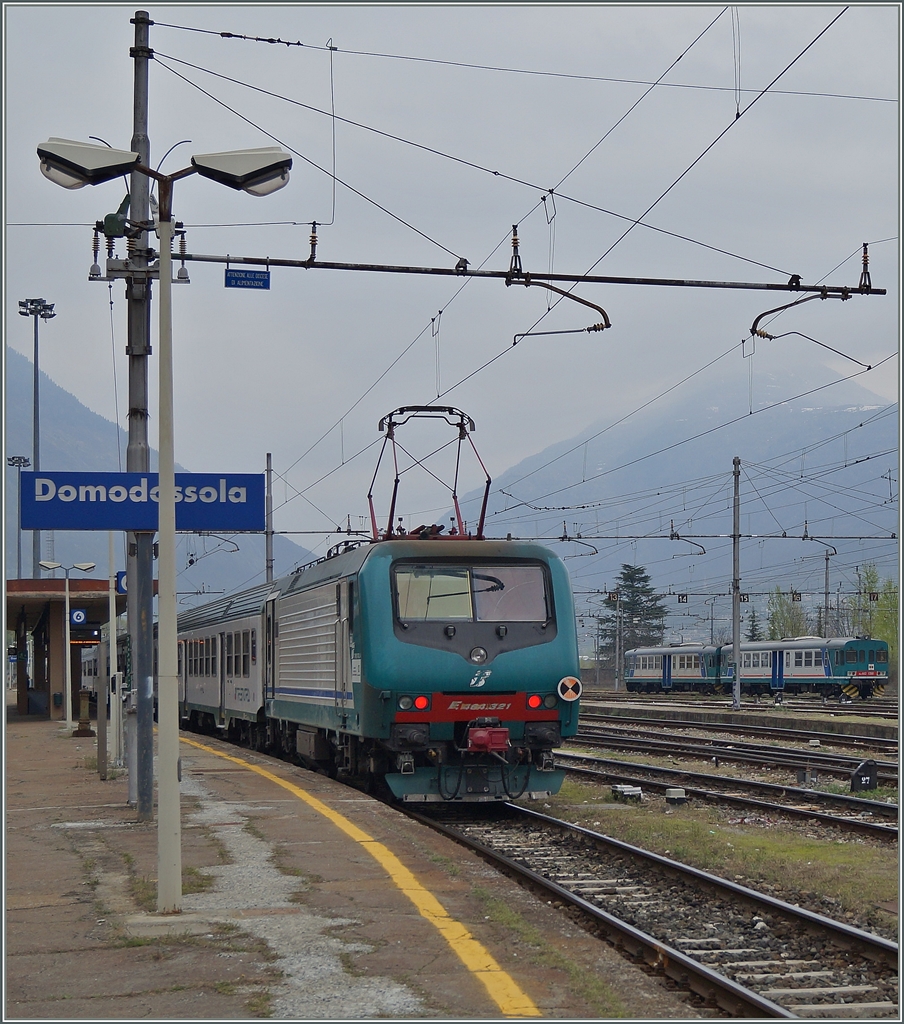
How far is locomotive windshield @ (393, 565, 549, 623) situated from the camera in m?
13.5

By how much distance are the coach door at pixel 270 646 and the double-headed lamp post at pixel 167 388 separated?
11671mm

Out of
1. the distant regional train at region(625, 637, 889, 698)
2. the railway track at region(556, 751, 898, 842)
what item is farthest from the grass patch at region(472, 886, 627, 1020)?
the distant regional train at region(625, 637, 889, 698)

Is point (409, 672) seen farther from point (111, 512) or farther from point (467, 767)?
point (111, 512)

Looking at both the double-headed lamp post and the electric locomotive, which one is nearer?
the double-headed lamp post

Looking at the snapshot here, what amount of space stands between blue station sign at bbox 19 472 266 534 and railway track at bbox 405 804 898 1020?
360 centimetres

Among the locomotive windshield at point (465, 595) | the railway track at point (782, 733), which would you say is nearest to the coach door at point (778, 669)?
the railway track at point (782, 733)

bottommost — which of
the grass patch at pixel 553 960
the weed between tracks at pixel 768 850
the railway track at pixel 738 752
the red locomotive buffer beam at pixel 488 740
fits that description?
the railway track at pixel 738 752

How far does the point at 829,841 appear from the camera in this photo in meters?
12.3

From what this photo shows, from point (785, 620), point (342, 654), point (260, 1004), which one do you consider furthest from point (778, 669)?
point (260, 1004)

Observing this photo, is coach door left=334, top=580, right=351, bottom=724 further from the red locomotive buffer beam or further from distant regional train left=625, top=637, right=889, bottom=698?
distant regional train left=625, top=637, right=889, bottom=698

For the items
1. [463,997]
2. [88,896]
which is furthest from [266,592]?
[463,997]

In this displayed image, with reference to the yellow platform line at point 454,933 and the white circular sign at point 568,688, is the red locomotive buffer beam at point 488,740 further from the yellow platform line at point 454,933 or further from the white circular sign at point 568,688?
the yellow platform line at point 454,933

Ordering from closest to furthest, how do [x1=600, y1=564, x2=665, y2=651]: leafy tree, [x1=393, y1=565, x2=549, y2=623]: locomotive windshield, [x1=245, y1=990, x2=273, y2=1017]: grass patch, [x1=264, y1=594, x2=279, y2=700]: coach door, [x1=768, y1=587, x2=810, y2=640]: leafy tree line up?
[x1=245, y1=990, x2=273, y2=1017]: grass patch < [x1=393, y1=565, x2=549, y2=623]: locomotive windshield < [x1=264, y1=594, x2=279, y2=700]: coach door < [x1=768, y1=587, x2=810, y2=640]: leafy tree < [x1=600, y1=564, x2=665, y2=651]: leafy tree

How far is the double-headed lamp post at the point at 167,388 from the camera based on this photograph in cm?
795
